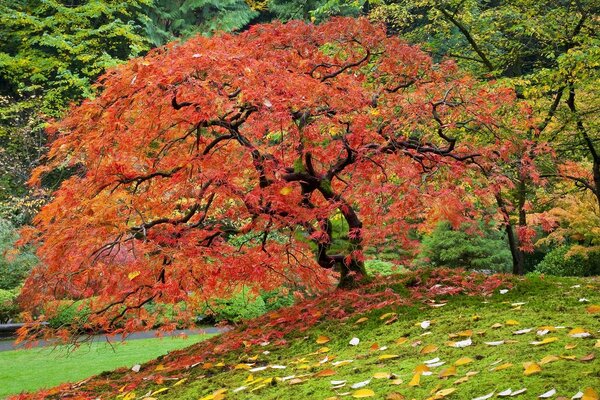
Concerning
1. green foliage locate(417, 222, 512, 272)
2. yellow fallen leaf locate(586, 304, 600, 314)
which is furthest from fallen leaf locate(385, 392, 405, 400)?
green foliage locate(417, 222, 512, 272)

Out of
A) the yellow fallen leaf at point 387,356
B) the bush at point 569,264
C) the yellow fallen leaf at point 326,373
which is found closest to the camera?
the yellow fallen leaf at point 326,373

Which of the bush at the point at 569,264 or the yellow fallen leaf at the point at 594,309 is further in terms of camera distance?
the bush at the point at 569,264

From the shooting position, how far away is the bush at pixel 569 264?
1426 centimetres

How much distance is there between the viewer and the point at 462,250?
14336 mm

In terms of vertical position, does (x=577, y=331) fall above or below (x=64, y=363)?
above

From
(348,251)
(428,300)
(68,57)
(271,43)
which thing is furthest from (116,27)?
(428,300)

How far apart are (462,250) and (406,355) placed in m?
10.9

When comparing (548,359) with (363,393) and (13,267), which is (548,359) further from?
(13,267)

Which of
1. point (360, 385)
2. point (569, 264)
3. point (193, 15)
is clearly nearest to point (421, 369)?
point (360, 385)

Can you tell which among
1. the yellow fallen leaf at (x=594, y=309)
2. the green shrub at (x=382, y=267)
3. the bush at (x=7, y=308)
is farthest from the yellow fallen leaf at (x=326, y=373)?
the bush at (x=7, y=308)

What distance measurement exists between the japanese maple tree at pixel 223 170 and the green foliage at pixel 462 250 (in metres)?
7.92

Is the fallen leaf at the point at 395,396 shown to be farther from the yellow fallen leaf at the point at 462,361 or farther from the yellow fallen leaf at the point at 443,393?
the yellow fallen leaf at the point at 462,361

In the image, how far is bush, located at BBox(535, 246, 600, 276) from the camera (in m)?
14.3

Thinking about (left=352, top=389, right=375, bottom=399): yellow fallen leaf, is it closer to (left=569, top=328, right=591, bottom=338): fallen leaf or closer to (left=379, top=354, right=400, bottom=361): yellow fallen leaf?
(left=379, top=354, right=400, bottom=361): yellow fallen leaf
